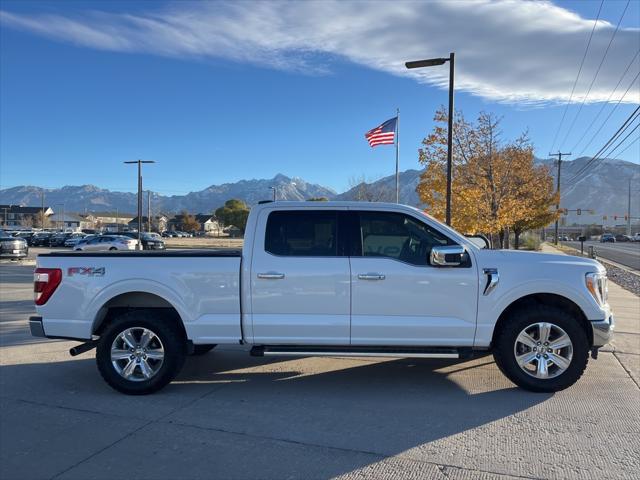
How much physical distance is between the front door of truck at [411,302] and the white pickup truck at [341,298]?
0.01 m

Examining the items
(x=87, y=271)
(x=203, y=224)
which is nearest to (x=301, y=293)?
(x=87, y=271)

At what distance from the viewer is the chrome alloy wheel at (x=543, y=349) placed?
16.9 feet

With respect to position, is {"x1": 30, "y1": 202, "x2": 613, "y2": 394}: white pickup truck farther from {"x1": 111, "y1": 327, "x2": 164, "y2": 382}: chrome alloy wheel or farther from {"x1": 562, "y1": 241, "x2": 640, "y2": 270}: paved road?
{"x1": 562, "y1": 241, "x2": 640, "y2": 270}: paved road

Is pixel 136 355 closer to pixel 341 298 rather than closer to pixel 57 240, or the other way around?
pixel 341 298

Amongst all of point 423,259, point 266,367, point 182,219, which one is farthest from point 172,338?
point 182,219

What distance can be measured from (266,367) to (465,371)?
2451mm

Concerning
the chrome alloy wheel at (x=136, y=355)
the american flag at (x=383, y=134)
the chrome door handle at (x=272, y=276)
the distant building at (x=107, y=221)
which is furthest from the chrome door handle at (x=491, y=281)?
the distant building at (x=107, y=221)

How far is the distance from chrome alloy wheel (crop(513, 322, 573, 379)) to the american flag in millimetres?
17564

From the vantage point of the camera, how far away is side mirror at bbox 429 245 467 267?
5000 mm

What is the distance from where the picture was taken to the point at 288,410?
481 cm

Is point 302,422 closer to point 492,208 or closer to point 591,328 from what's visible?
point 591,328

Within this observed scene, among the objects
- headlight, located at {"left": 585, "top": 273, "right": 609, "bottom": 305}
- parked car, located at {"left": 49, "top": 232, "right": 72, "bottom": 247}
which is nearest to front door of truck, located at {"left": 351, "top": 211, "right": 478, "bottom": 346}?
headlight, located at {"left": 585, "top": 273, "right": 609, "bottom": 305}

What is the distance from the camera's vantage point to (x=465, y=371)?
6.08 meters

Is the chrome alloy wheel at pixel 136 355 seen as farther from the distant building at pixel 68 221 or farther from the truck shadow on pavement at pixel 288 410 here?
the distant building at pixel 68 221
